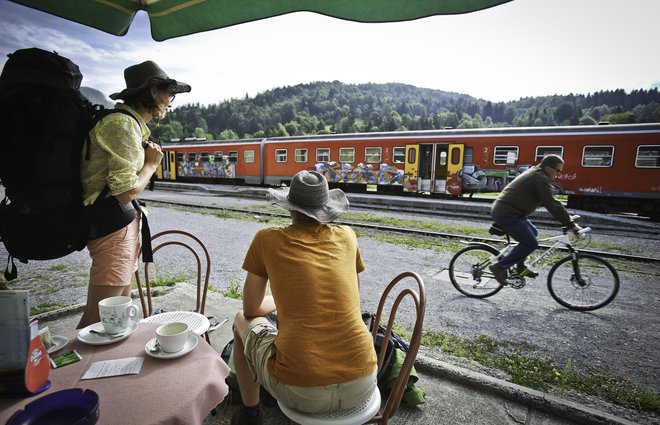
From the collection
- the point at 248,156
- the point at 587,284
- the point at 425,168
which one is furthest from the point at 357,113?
the point at 587,284

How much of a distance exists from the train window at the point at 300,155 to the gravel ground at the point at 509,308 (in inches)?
449

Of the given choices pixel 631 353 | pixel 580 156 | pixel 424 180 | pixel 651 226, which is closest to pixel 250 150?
pixel 424 180

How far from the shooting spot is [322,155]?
17.5 m

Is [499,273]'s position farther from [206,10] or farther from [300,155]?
[300,155]

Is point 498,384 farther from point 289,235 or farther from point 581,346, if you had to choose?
point 289,235

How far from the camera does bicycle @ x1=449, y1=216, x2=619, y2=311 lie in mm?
4492

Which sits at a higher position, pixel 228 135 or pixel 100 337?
pixel 228 135

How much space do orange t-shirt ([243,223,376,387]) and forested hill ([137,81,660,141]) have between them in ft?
205

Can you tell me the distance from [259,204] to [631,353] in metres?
12.1

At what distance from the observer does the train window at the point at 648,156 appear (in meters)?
11.2

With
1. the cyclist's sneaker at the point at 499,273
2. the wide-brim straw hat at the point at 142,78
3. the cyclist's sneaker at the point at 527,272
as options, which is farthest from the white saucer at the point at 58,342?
the cyclist's sneaker at the point at 527,272

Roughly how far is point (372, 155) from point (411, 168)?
1948mm

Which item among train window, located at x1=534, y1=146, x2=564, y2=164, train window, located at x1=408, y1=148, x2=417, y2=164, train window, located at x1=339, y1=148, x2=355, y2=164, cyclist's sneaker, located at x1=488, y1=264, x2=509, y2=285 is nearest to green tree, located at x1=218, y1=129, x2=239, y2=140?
train window, located at x1=339, y1=148, x2=355, y2=164

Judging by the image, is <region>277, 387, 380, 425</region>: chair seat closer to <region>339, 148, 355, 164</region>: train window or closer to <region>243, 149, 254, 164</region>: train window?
<region>339, 148, 355, 164</region>: train window
